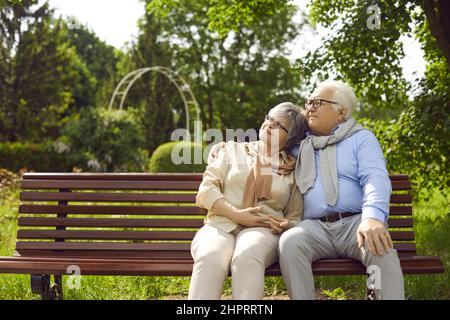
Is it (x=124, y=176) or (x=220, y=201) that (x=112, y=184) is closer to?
(x=124, y=176)

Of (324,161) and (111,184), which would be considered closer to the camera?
(324,161)

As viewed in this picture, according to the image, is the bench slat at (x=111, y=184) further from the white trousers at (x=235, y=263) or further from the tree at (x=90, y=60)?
the tree at (x=90, y=60)

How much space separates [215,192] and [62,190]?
1.28 meters

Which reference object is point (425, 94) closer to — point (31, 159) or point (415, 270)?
point (415, 270)

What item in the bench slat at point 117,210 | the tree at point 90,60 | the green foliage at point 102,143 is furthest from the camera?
the tree at point 90,60

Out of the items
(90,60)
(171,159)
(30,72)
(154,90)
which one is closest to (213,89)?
(154,90)

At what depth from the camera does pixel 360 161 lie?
3398 mm

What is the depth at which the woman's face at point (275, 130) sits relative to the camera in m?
3.56

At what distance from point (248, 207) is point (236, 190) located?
12 centimetres

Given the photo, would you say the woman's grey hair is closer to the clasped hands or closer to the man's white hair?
the man's white hair

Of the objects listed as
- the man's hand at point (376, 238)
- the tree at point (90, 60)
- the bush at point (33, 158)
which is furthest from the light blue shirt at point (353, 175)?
the tree at point (90, 60)

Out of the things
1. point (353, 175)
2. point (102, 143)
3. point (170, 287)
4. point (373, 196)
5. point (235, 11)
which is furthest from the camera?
point (102, 143)

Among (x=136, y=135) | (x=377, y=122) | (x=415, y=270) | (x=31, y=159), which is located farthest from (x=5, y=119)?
(x=415, y=270)

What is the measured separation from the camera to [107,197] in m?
4.12
